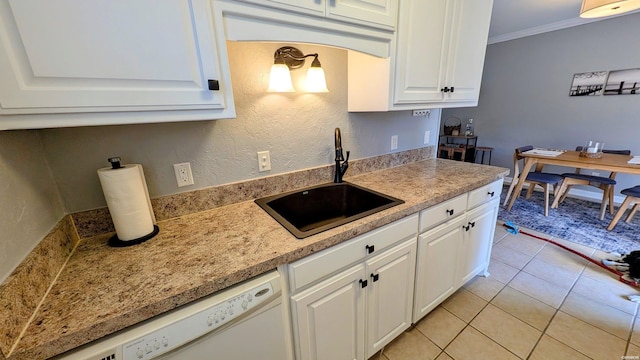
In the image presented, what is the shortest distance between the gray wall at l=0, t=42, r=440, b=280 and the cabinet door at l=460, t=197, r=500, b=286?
81 centimetres

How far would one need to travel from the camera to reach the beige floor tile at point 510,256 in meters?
2.24

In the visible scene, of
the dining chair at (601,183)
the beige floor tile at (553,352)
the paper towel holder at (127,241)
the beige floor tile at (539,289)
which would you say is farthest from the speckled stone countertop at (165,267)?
the dining chair at (601,183)

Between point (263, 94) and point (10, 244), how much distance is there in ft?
3.42

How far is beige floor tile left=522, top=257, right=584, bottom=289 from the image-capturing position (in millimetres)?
2004

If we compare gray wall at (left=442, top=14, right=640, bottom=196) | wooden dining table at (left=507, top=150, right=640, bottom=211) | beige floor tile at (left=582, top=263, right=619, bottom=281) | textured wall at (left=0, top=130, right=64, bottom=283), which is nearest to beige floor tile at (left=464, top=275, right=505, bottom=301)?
beige floor tile at (left=582, top=263, right=619, bottom=281)

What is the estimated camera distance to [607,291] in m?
1.88

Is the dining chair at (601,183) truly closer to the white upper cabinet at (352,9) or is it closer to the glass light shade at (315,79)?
the white upper cabinet at (352,9)

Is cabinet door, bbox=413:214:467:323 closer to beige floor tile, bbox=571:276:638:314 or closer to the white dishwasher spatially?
the white dishwasher

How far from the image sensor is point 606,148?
348 cm

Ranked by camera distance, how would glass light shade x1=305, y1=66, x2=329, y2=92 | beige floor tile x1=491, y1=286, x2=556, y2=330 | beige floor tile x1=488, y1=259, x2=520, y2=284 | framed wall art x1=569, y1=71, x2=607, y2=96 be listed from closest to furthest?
glass light shade x1=305, y1=66, x2=329, y2=92 < beige floor tile x1=491, y1=286, x2=556, y2=330 < beige floor tile x1=488, y1=259, x2=520, y2=284 < framed wall art x1=569, y1=71, x2=607, y2=96

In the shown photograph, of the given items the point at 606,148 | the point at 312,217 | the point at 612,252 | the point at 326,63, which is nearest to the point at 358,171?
the point at 312,217

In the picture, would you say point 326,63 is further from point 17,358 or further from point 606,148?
point 606,148

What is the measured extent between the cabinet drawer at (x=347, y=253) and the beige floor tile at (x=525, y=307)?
1.15 meters

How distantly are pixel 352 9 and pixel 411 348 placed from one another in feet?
6.16
